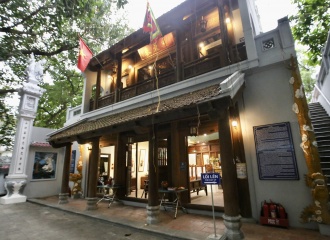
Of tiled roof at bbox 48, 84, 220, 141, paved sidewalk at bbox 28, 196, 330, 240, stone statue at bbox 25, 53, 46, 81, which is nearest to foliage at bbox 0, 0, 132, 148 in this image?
stone statue at bbox 25, 53, 46, 81

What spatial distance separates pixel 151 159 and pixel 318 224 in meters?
5.12

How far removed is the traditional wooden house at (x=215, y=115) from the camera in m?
5.25

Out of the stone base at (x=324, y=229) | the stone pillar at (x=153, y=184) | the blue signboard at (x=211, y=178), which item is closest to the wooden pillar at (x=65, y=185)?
the stone pillar at (x=153, y=184)

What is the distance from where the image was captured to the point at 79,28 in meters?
12.8

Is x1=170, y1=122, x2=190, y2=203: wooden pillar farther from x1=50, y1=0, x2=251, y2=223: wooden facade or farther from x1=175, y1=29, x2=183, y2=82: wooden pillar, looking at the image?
x1=175, y1=29, x2=183, y2=82: wooden pillar

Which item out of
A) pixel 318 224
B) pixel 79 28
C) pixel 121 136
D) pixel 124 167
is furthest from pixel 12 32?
pixel 318 224

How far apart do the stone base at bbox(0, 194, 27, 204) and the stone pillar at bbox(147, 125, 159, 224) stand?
9.28 metres

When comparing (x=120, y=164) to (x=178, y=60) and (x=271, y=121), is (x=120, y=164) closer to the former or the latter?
(x=178, y=60)

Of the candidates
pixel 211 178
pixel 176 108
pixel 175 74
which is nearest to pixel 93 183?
pixel 176 108

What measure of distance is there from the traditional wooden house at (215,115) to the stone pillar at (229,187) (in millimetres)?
26

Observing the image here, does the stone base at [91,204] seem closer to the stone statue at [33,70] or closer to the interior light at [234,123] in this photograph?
the interior light at [234,123]

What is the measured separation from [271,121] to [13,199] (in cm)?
1389

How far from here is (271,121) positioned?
19.3ft

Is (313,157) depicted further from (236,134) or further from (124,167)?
(124,167)
